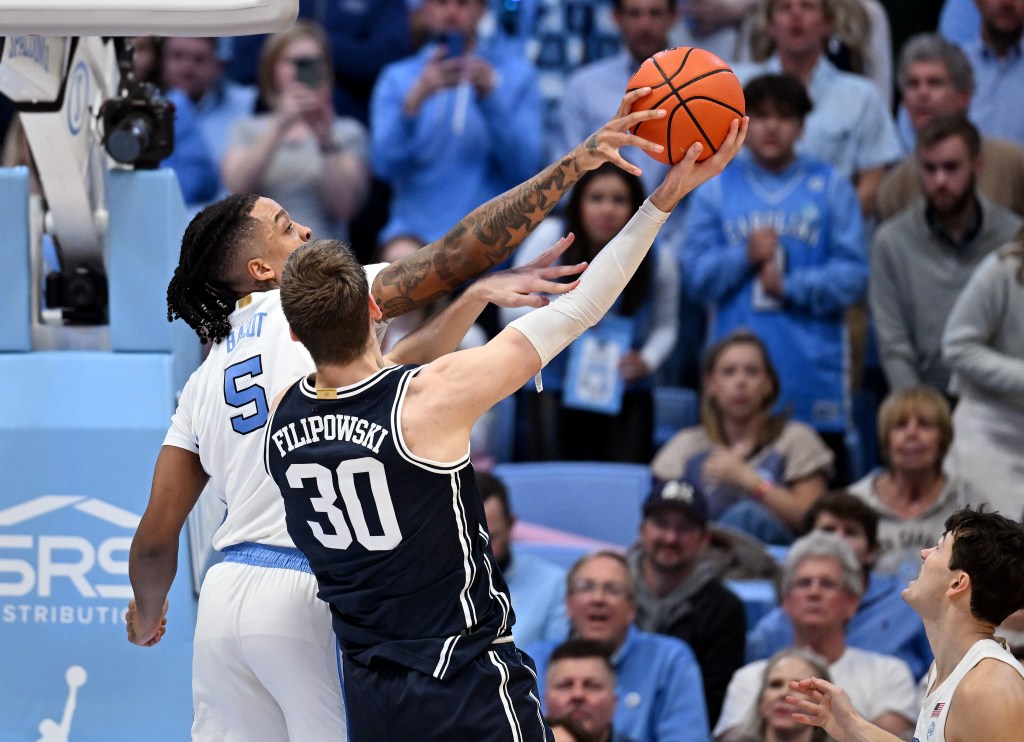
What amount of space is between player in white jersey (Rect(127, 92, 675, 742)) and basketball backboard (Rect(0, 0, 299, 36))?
1.76ft

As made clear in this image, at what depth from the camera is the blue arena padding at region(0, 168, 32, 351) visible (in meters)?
5.54

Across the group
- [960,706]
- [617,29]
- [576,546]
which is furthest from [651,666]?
[617,29]

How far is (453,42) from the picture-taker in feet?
31.1

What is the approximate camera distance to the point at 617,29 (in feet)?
32.3

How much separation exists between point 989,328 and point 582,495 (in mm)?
2372

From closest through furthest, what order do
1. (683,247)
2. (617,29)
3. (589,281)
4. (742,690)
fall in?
(589,281)
(742,690)
(683,247)
(617,29)

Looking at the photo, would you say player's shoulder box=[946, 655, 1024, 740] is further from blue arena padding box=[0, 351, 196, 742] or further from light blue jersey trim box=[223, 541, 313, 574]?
blue arena padding box=[0, 351, 196, 742]

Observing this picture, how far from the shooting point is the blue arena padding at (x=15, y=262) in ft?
18.2

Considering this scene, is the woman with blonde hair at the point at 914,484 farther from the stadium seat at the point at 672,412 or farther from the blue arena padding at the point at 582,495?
the stadium seat at the point at 672,412

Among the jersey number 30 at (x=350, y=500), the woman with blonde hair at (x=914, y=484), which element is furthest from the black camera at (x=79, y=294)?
the woman with blonde hair at (x=914, y=484)

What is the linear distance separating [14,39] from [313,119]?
440 centimetres

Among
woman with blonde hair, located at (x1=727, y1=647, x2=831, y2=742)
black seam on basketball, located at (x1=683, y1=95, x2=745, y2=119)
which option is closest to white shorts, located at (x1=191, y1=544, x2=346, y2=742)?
black seam on basketball, located at (x1=683, y1=95, x2=745, y2=119)

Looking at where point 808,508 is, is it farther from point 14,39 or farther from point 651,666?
point 14,39

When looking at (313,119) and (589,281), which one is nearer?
(589,281)
